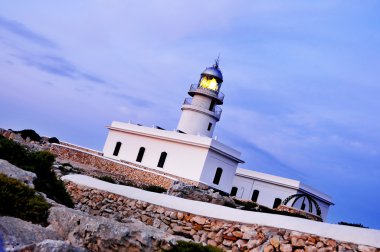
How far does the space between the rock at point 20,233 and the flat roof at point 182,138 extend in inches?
970

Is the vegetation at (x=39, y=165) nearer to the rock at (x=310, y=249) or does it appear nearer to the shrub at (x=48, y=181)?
the shrub at (x=48, y=181)

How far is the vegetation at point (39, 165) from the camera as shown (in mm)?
10602

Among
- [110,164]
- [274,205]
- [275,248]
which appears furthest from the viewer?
[274,205]

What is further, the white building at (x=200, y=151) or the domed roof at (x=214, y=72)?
the domed roof at (x=214, y=72)

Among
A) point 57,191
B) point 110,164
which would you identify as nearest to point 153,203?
point 57,191

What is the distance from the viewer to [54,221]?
6770 mm

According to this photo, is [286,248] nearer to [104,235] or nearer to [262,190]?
[104,235]

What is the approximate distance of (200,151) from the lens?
1225 inches

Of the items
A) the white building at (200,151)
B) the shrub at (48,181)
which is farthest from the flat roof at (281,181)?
the shrub at (48,181)

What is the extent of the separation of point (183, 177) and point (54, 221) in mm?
24470

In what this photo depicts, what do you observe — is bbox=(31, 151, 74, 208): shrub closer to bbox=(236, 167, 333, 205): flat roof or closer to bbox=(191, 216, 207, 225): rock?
bbox=(191, 216, 207, 225): rock

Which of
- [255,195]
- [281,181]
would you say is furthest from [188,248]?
[255,195]

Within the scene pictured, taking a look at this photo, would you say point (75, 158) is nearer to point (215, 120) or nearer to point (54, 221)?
point (215, 120)

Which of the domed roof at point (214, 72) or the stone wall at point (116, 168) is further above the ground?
the domed roof at point (214, 72)
